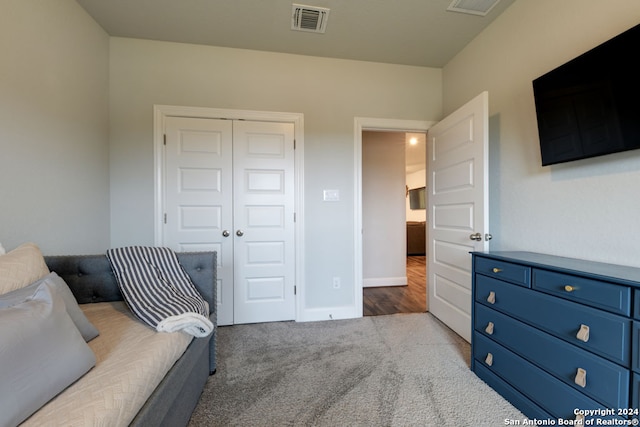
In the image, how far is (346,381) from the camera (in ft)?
5.40

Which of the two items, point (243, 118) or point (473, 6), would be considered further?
point (243, 118)

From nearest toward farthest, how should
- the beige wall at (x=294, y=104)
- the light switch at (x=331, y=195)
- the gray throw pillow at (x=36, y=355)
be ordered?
1. the gray throw pillow at (x=36, y=355)
2. the beige wall at (x=294, y=104)
3. the light switch at (x=331, y=195)

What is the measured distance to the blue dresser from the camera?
3.22 ft

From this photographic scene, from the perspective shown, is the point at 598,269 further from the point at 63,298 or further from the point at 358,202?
the point at 63,298

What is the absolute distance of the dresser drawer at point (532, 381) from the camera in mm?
1136

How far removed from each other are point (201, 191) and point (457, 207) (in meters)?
2.31

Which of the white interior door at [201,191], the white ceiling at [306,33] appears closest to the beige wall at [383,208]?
the white ceiling at [306,33]

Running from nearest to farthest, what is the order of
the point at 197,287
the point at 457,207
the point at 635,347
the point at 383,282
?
the point at 635,347, the point at 197,287, the point at 457,207, the point at 383,282

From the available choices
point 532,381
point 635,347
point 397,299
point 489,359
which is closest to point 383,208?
point 397,299

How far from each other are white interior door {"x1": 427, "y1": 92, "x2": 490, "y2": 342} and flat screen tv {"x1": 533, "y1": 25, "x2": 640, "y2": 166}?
362mm

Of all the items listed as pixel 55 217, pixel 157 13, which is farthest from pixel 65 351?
pixel 157 13

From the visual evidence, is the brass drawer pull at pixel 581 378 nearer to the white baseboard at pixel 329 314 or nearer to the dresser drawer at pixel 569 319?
the dresser drawer at pixel 569 319

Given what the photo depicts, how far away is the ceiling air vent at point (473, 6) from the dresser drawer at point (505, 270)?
72.5 inches

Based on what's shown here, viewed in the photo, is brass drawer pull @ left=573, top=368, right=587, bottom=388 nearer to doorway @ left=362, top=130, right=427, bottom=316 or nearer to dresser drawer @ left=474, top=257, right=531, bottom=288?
dresser drawer @ left=474, top=257, right=531, bottom=288
